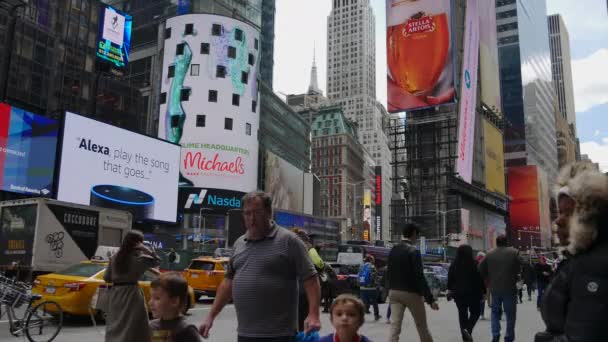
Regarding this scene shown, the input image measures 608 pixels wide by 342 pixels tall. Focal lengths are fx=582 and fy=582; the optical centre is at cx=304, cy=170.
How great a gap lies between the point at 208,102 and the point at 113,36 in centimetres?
1498

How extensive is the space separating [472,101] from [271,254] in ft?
272

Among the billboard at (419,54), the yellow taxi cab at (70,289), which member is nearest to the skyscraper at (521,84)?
the billboard at (419,54)

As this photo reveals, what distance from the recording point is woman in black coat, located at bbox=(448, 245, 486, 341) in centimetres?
964

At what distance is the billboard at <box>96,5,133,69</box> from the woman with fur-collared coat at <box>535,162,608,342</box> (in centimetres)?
5294

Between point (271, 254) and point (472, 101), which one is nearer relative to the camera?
point (271, 254)

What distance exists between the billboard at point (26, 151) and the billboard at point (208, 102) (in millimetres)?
26666

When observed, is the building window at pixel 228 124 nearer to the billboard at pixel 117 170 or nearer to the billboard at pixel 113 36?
the billboard at pixel 113 36

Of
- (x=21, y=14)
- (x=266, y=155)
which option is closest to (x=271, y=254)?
(x=21, y=14)

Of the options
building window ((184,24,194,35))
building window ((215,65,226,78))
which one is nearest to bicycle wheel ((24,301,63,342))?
building window ((215,65,226,78))

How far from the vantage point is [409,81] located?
80812 millimetres

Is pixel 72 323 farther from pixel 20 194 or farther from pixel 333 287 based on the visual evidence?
pixel 20 194

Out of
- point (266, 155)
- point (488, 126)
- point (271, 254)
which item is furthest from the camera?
point (488, 126)

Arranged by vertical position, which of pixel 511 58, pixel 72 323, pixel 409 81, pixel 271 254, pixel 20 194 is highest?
pixel 511 58

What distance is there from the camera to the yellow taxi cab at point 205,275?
760 inches
